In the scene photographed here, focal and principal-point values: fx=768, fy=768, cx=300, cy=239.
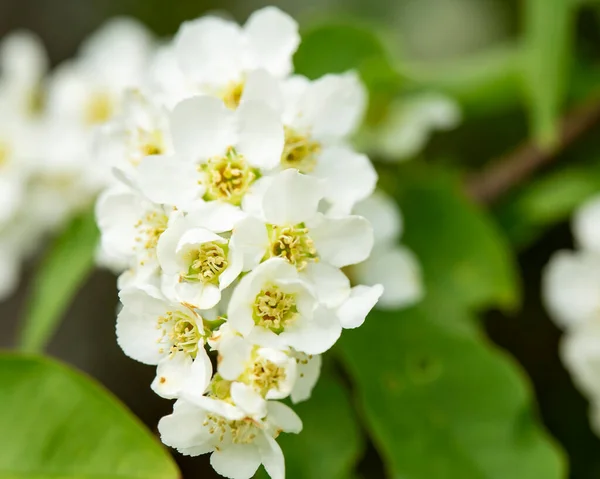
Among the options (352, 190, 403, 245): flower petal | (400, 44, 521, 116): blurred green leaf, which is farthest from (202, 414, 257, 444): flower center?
(400, 44, 521, 116): blurred green leaf

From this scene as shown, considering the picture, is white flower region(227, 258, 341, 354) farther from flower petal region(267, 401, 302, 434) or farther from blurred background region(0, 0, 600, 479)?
blurred background region(0, 0, 600, 479)

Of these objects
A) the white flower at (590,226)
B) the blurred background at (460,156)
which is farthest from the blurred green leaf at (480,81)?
the white flower at (590,226)

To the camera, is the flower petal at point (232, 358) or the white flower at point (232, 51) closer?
the flower petal at point (232, 358)

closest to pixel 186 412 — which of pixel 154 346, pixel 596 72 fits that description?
pixel 154 346

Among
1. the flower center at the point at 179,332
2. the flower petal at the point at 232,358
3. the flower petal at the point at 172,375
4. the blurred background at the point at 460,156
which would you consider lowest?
the blurred background at the point at 460,156

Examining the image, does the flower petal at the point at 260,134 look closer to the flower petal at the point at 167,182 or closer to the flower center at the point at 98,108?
the flower petal at the point at 167,182

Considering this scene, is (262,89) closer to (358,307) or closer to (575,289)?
(358,307)

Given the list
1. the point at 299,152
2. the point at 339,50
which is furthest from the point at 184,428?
the point at 339,50
